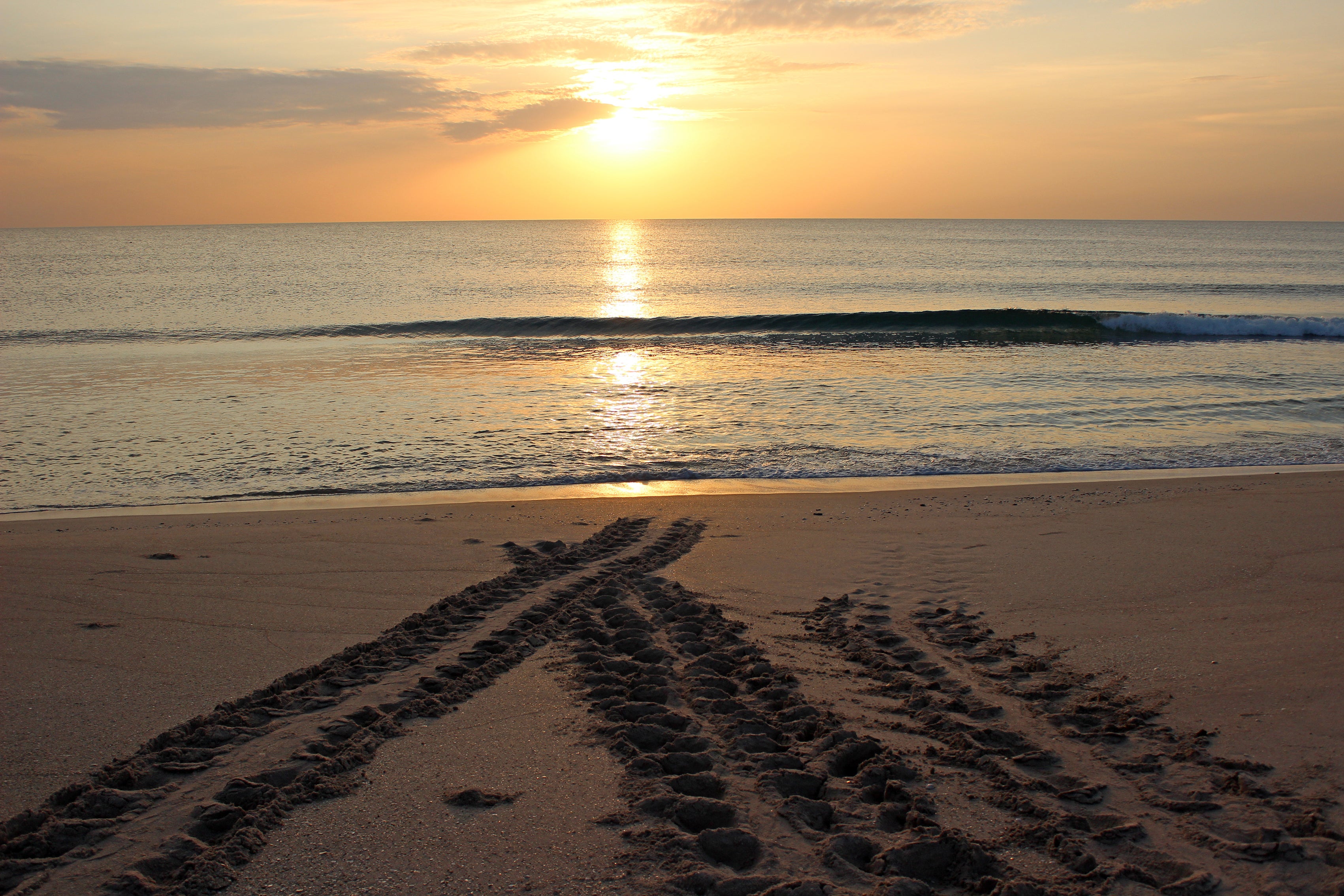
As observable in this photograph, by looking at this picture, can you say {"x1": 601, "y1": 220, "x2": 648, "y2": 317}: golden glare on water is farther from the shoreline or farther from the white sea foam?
the shoreline

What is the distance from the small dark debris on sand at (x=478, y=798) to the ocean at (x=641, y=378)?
580 centimetres

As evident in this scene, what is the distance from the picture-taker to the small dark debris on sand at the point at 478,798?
9.54 ft

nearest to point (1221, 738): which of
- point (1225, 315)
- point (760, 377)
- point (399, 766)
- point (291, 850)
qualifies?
point (399, 766)

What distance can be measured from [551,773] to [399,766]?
2.08 feet

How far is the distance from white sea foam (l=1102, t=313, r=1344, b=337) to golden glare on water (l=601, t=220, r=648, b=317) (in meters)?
16.3

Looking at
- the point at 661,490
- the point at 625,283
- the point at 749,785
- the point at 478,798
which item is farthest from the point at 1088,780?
the point at 625,283

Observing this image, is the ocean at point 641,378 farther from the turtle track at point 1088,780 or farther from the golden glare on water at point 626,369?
the turtle track at point 1088,780

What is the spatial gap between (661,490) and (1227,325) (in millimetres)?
23795

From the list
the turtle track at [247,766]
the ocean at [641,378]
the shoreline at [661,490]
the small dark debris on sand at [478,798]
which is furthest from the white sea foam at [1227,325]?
the small dark debris on sand at [478,798]

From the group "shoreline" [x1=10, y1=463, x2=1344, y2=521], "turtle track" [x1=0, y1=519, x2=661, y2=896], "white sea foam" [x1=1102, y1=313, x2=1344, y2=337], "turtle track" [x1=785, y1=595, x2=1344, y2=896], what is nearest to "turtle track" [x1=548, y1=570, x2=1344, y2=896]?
"turtle track" [x1=785, y1=595, x2=1344, y2=896]

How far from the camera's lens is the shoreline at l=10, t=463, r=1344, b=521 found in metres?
7.64

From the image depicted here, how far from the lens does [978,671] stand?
401 cm

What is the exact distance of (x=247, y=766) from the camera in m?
3.13

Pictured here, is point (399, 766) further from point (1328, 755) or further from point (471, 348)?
point (471, 348)
